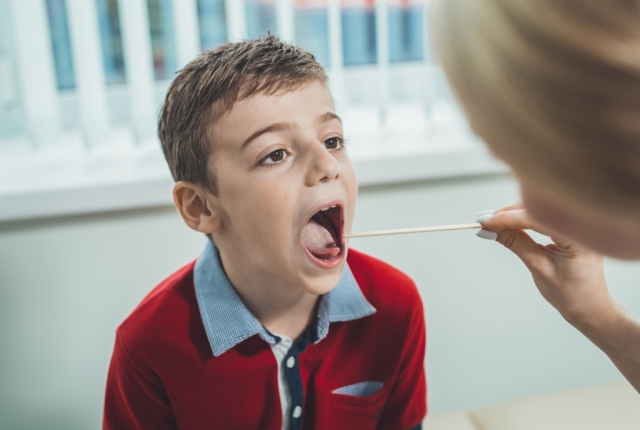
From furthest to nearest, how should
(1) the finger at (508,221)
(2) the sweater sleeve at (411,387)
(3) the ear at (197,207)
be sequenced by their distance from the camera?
(2) the sweater sleeve at (411,387) < (3) the ear at (197,207) < (1) the finger at (508,221)

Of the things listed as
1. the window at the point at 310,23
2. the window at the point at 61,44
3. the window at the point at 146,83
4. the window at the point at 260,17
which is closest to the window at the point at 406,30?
the window at the point at 146,83

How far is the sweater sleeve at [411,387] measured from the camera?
107cm

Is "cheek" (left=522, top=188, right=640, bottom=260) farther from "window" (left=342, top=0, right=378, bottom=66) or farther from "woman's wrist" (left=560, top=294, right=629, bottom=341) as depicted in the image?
"window" (left=342, top=0, right=378, bottom=66)

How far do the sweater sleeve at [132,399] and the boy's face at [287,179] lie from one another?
0.26 m

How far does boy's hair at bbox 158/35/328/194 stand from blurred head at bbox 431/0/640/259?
0.35m

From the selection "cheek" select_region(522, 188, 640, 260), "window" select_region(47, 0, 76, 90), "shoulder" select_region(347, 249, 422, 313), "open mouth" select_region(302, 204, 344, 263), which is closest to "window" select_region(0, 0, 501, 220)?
"window" select_region(47, 0, 76, 90)

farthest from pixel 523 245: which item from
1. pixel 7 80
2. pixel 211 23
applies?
pixel 7 80

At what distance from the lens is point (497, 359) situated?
5.15ft

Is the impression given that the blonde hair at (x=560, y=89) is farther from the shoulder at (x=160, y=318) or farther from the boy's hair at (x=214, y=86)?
the shoulder at (x=160, y=318)

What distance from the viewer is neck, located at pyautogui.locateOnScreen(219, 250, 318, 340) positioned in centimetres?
98

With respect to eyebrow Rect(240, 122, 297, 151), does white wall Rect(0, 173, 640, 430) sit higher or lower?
lower

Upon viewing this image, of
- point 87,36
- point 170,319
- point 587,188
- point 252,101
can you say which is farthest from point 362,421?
point 87,36

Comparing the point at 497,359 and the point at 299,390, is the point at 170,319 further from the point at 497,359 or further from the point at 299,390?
the point at 497,359

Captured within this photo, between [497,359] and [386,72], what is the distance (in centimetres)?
75
